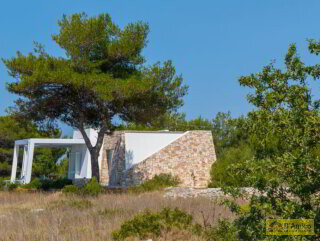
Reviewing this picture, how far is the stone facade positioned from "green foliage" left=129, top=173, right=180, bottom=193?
3.26ft

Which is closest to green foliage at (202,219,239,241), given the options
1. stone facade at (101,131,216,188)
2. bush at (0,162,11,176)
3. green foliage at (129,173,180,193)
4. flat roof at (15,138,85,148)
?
green foliage at (129,173,180,193)

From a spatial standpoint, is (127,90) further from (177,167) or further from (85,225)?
(85,225)

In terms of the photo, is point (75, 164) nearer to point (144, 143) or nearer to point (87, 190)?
point (144, 143)

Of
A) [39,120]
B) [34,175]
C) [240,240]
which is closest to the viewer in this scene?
[240,240]

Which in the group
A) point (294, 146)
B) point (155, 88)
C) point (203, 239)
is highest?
point (155, 88)

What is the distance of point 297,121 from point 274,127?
0.23m

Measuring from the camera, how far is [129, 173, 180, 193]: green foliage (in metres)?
19.2

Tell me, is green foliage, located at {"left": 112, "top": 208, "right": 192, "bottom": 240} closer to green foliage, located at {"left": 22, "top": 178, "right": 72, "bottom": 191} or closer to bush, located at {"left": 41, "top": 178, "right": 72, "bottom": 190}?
green foliage, located at {"left": 22, "top": 178, "right": 72, "bottom": 191}

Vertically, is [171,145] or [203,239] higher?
[171,145]

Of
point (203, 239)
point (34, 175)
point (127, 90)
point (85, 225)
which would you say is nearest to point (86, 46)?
point (127, 90)

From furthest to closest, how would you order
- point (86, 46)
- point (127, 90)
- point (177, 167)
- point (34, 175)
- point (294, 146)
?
point (34, 175)
point (177, 167)
point (86, 46)
point (127, 90)
point (294, 146)

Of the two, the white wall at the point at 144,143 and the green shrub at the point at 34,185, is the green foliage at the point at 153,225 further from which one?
the white wall at the point at 144,143

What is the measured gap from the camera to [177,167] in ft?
77.5

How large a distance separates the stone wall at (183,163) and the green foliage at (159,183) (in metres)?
0.96
